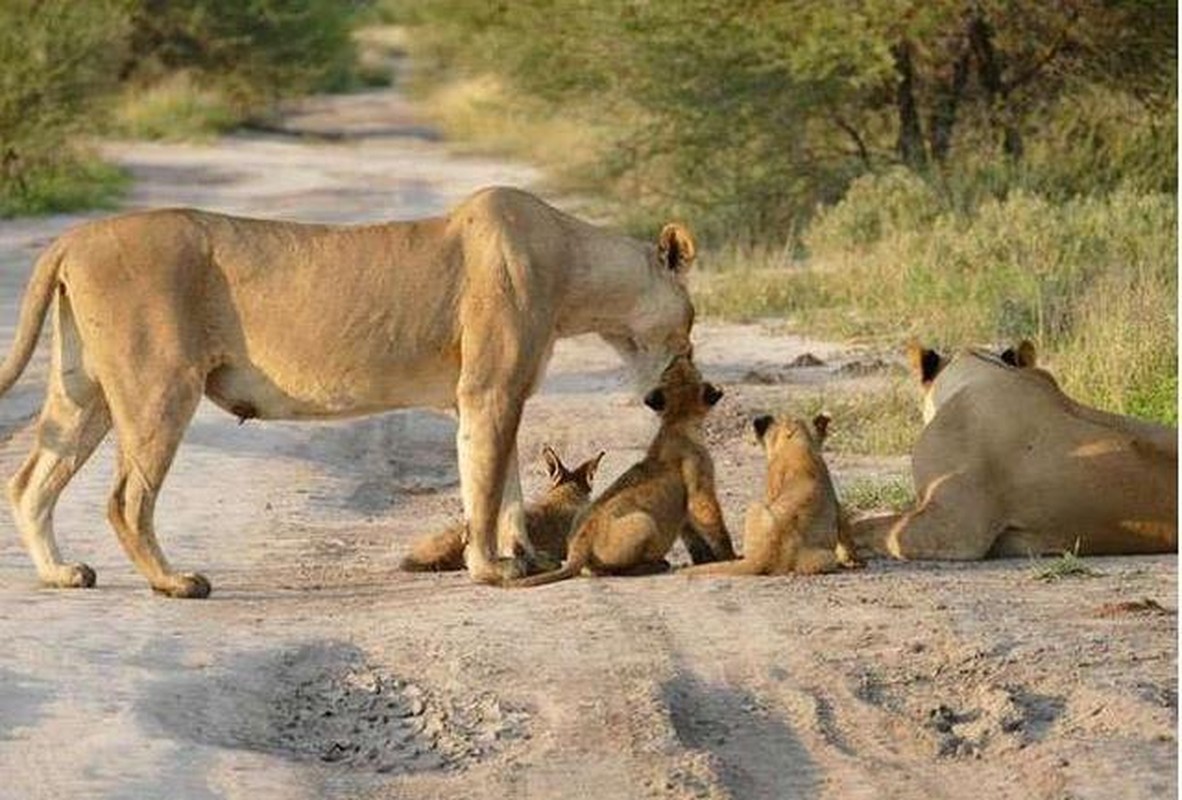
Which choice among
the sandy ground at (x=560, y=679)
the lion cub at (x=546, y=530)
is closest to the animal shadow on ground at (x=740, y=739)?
the sandy ground at (x=560, y=679)

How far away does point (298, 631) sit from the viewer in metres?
8.26

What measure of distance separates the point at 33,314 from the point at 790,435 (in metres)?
2.44

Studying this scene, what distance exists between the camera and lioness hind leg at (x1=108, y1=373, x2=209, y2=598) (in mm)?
9023

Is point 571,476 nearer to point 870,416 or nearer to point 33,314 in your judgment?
point 33,314

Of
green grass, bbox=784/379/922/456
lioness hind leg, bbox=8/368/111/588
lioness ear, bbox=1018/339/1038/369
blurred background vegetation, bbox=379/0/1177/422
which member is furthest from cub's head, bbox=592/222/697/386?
blurred background vegetation, bbox=379/0/1177/422

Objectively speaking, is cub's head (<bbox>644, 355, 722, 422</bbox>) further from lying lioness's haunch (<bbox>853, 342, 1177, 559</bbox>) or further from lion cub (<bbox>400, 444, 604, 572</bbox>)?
lying lioness's haunch (<bbox>853, 342, 1177, 559</bbox>)

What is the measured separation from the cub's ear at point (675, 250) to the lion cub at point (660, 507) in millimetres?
449

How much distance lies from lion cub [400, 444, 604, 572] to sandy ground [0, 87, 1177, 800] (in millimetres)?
142

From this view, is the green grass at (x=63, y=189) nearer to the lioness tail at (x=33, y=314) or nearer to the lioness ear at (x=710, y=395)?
the lioness tail at (x=33, y=314)

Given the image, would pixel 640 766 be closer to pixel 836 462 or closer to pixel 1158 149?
pixel 836 462

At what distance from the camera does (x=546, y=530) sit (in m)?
9.78

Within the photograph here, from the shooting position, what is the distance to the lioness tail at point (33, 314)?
9.09 metres

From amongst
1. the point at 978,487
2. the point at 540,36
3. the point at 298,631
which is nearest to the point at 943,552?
the point at 978,487

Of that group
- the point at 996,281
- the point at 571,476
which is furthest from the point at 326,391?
the point at 996,281
